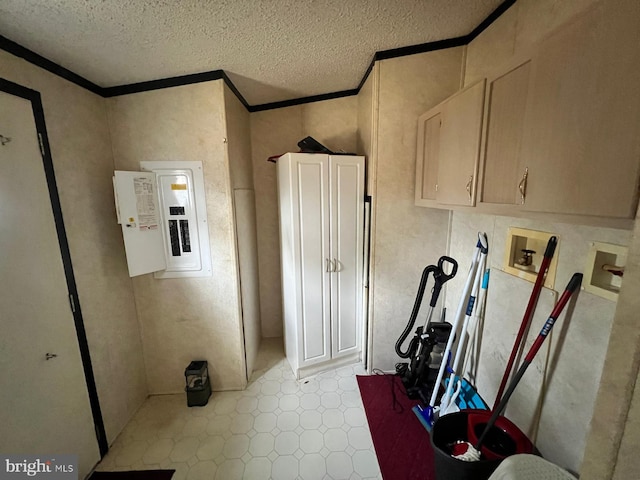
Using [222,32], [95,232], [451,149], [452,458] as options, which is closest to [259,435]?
[452,458]

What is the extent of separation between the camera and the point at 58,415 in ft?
4.38

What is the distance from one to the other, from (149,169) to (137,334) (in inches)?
51.5

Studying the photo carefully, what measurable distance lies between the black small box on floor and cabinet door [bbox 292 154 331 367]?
0.79 m

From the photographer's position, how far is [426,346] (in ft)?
5.91

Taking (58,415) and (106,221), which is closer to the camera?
(58,415)

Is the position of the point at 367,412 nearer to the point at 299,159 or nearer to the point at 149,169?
the point at 299,159

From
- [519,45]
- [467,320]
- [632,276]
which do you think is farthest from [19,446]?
[519,45]

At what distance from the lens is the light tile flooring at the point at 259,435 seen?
151cm

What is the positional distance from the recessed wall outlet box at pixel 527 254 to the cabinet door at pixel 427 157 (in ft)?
1.69

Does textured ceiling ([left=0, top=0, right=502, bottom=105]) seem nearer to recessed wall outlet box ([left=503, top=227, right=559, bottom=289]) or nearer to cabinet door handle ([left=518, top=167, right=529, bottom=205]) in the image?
cabinet door handle ([left=518, top=167, right=529, bottom=205])

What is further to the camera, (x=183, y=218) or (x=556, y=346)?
(x=183, y=218)

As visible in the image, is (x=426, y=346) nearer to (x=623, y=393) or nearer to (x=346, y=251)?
(x=346, y=251)

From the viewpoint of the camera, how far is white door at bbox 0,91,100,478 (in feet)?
3.71

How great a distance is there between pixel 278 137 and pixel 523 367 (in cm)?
257
